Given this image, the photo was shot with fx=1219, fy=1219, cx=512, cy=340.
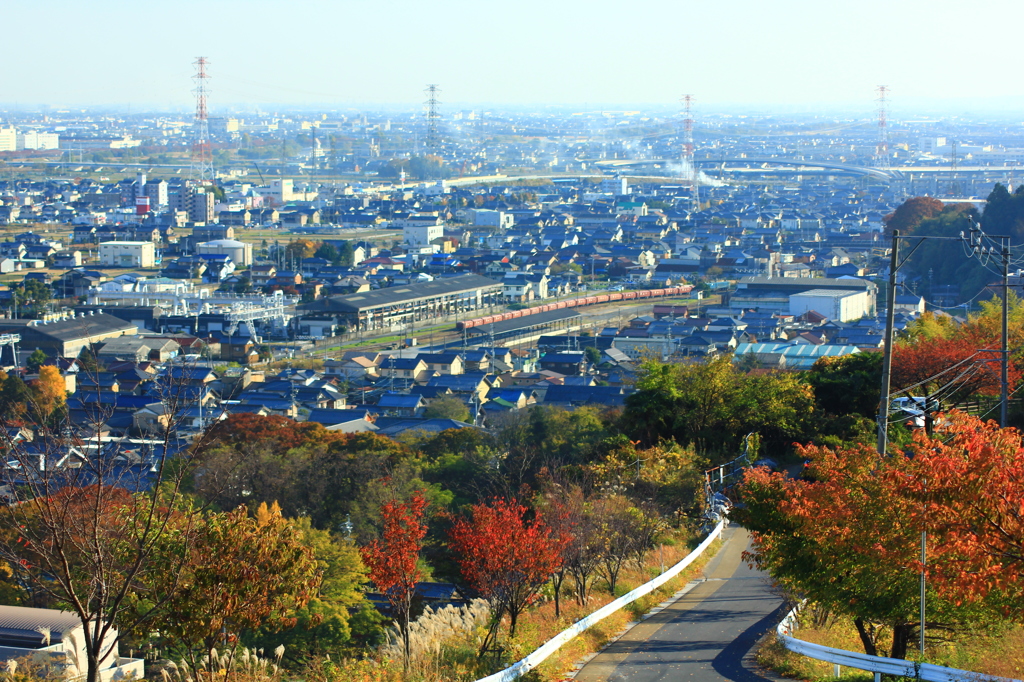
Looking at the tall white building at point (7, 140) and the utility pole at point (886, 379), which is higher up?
the tall white building at point (7, 140)

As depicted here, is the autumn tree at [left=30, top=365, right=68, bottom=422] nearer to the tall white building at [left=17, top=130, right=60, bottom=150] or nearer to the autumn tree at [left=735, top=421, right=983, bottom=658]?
the autumn tree at [left=735, top=421, right=983, bottom=658]

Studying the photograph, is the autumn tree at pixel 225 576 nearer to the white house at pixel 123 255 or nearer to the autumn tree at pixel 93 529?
the autumn tree at pixel 93 529

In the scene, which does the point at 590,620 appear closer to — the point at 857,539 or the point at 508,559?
the point at 508,559

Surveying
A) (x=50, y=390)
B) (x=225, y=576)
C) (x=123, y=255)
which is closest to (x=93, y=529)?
(x=225, y=576)

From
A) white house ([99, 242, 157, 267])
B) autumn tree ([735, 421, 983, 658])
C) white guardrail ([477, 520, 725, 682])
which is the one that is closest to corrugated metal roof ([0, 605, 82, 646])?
white guardrail ([477, 520, 725, 682])

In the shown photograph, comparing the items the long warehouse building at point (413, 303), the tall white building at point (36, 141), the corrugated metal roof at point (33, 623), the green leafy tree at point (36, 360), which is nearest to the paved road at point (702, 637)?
the corrugated metal roof at point (33, 623)

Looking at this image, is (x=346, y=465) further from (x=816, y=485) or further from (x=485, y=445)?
(x=816, y=485)
